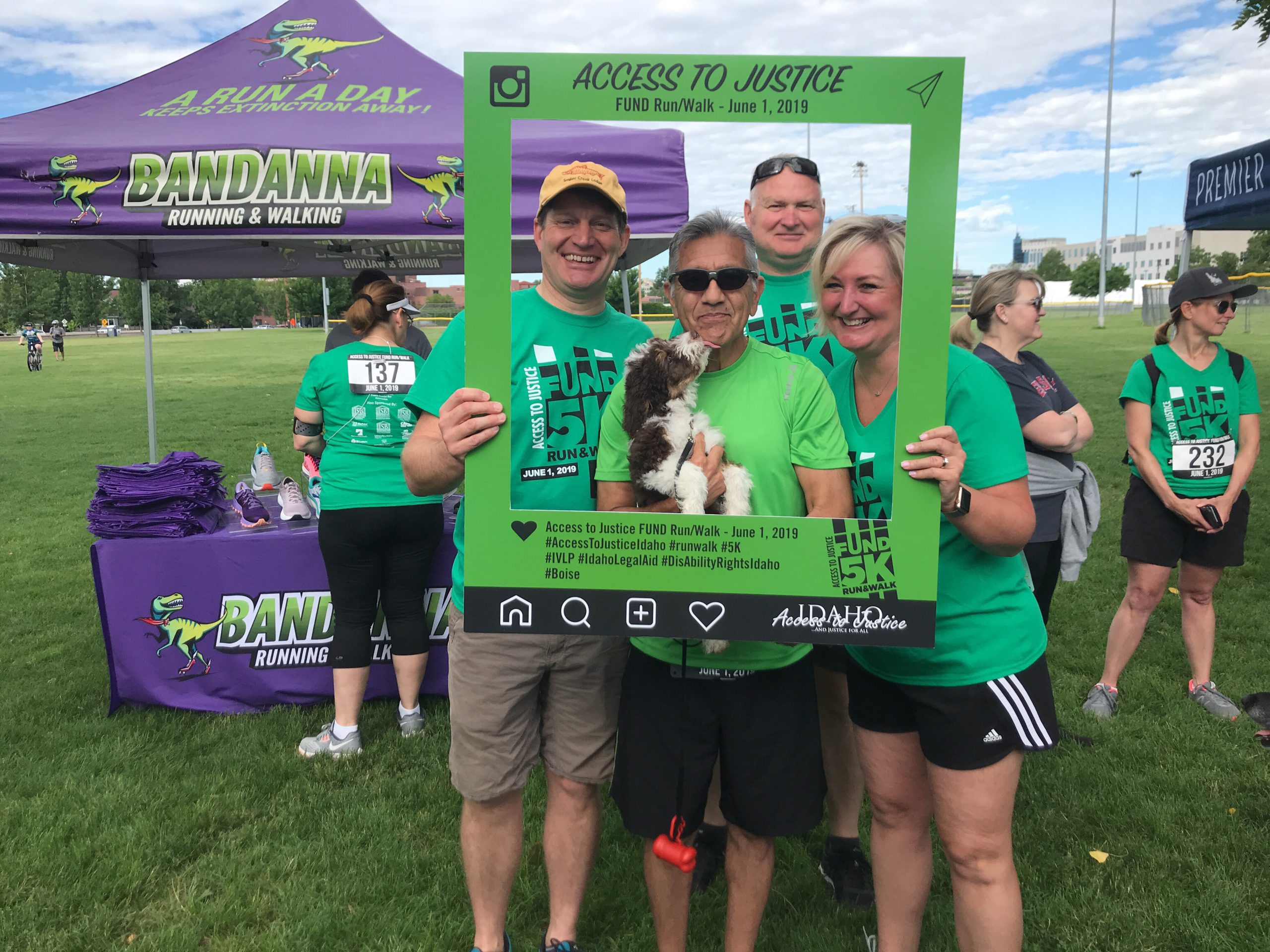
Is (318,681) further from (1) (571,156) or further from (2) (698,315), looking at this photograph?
(2) (698,315)

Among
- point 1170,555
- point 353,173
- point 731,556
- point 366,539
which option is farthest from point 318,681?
point 1170,555

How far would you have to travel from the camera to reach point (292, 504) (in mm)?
4367

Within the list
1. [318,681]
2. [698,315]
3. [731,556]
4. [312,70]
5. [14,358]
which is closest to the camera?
[731,556]

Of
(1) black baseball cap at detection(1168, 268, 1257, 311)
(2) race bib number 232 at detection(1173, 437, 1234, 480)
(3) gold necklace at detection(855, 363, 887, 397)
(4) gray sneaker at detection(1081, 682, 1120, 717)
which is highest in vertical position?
(1) black baseball cap at detection(1168, 268, 1257, 311)

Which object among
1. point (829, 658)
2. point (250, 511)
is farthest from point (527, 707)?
point (250, 511)

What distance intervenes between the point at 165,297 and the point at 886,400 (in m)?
82.6

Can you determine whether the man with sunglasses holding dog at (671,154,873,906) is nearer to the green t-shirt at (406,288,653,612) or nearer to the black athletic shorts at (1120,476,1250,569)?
the green t-shirt at (406,288,653,612)

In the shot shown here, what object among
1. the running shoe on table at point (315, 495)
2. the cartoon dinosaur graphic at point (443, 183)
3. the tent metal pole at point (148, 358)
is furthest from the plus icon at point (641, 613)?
the tent metal pole at point (148, 358)

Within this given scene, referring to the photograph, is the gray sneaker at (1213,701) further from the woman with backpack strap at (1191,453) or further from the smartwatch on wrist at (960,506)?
the smartwatch on wrist at (960,506)

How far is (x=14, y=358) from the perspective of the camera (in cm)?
3691

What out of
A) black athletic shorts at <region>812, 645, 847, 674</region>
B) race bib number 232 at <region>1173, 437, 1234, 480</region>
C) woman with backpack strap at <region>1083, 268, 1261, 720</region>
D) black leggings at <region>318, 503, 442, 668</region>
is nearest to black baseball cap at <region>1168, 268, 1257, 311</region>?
woman with backpack strap at <region>1083, 268, 1261, 720</region>

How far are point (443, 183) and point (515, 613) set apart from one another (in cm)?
294

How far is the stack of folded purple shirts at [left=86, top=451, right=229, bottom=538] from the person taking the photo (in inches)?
156

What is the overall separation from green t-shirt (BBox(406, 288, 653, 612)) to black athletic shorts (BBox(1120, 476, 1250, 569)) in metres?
3.17
